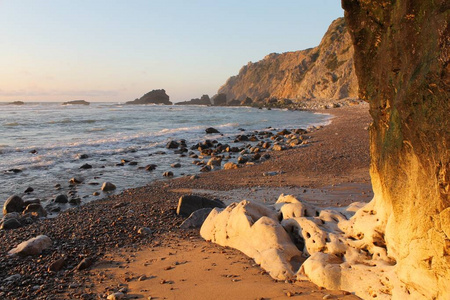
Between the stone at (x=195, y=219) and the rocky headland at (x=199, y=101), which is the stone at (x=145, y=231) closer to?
the stone at (x=195, y=219)

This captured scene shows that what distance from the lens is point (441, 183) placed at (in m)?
3.10

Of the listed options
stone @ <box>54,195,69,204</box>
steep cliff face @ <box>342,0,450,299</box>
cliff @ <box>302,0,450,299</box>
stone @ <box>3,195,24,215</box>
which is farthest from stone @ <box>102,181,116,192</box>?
steep cliff face @ <box>342,0,450,299</box>

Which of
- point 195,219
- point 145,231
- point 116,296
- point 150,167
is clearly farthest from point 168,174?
point 116,296

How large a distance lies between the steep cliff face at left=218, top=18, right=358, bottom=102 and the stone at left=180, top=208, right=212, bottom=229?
204ft

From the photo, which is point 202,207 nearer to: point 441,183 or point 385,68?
point 385,68

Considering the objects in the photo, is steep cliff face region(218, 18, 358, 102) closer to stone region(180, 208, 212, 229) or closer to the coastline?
the coastline

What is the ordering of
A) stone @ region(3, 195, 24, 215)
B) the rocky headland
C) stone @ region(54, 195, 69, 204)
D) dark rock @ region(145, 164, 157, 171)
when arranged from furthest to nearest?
the rocky headland → dark rock @ region(145, 164, 157, 171) → stone @ region(54, 195, 69, 204) → stone @ region(3, 195, 24, 215)

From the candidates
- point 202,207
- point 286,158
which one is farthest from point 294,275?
point 286,158

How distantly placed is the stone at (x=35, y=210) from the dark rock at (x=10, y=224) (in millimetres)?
871

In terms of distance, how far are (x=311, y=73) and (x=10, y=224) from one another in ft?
316

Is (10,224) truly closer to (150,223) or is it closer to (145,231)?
(150,223)

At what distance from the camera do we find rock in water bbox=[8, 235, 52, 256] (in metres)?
6.12

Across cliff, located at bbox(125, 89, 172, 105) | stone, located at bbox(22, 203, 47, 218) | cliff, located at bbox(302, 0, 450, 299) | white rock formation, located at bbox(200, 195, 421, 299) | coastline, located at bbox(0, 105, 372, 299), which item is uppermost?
cliff, located at bbox(125, 89, 172, 105)

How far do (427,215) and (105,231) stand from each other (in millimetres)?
5816
